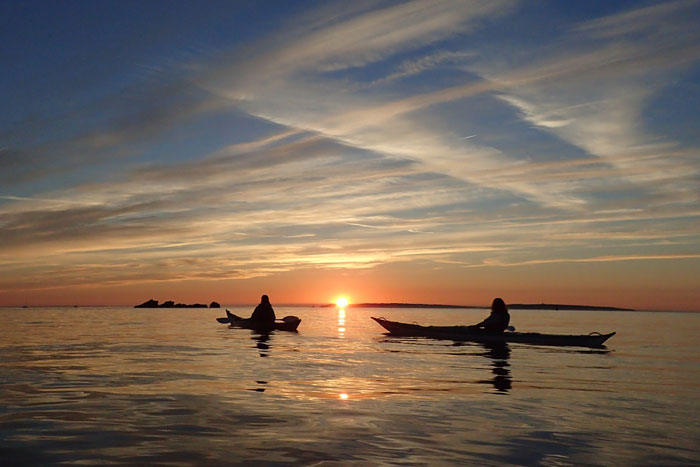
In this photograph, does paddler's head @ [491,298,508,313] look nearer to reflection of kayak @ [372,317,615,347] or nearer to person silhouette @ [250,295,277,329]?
reflection of kayak @ [372,317,615,347]

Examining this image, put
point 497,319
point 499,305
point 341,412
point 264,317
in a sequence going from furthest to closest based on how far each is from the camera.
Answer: point 264,317 → point 497,319 → point 499,305 → point 341,412

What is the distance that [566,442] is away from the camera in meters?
10.1

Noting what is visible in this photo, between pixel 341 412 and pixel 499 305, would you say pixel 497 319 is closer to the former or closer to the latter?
pixel 499 305

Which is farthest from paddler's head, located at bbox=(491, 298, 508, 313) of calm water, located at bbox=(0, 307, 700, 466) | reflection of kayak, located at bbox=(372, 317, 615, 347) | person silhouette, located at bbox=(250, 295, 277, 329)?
person silhouette, located at bbox=(250, 295, 277, 329)

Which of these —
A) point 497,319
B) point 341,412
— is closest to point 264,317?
point 497,319

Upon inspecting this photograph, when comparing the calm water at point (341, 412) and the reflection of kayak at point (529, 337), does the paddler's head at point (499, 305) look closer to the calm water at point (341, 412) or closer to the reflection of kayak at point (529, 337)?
the reflection of kayak at point (529, 337)

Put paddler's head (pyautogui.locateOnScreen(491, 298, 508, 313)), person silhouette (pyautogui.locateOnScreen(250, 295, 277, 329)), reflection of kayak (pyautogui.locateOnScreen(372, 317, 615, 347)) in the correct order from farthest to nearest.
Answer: person silhouette (pyautogui.locateOnScreen(250, 295, 277, 329)), reflection of kayak (pyautogui.locateOnScreen(372, 317, 615, 347)), paddler's head (pyautogui.locateOnScreen(491, 298, 508, 313))

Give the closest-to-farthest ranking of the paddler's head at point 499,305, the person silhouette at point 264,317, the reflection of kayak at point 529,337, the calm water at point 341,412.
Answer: the calm water at point 341,412
the paddler's head at point 499,305
the reflection of kayak at point 529,337
the person silhouette at point 264,317

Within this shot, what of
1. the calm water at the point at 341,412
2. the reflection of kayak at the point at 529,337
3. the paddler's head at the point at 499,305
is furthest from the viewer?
the reflection of kayak at the point at 529,337

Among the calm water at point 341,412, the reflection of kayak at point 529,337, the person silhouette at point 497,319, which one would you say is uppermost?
the person silhouette at point 497,319

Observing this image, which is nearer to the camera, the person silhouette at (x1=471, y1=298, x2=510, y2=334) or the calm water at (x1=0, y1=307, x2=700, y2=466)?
the calm water at (x1=0, y1=307, x2=700, y2=466)

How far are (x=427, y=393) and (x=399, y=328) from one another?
28.9 metres

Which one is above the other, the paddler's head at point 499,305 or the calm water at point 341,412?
the paddler's head at point 499,305

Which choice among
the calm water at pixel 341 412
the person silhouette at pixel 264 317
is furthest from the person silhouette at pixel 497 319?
the person silhouette at pixel 264 317
